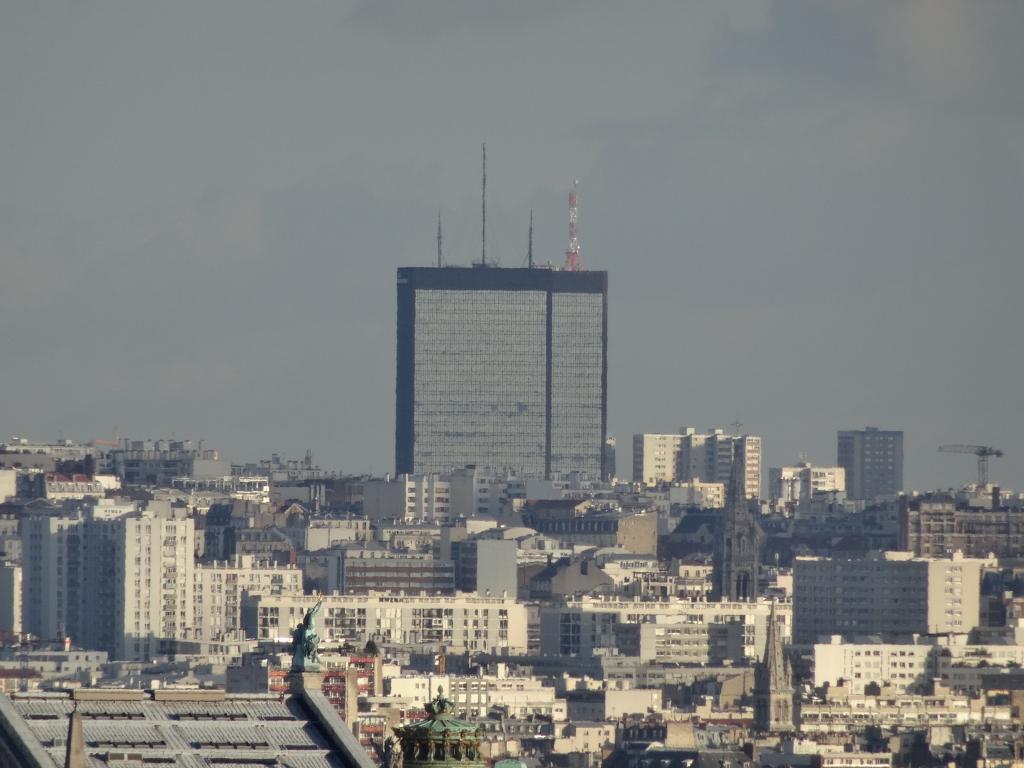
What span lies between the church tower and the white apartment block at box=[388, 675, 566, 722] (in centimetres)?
592

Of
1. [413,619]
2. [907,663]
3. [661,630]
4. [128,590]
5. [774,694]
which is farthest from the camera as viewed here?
[413,619]

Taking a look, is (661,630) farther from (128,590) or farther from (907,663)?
(128,590)

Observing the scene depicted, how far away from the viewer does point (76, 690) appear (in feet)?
105

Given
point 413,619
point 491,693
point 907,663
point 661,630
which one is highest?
point 413,619

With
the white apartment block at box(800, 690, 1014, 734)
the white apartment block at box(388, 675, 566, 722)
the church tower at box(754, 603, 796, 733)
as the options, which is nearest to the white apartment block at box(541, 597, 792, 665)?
the white apartment block at box(388, 675, 566, 722)

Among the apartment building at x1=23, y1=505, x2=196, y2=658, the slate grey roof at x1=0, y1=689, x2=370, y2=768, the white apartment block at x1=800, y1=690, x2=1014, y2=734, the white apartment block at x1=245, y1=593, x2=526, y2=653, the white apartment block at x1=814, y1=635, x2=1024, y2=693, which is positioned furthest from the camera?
the apartment building at x1=23, y1=505, x2=196, y2=658

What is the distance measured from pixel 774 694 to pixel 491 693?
874cm

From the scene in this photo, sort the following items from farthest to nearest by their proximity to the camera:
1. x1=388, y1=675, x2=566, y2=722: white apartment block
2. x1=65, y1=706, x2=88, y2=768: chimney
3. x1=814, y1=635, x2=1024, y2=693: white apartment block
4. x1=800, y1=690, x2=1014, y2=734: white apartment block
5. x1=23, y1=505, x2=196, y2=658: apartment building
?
x1=23, y1=505, x2=196, y2=658: apartment building < x1=814, y1=635, x2=1024, y2=693: white apartment block < x1=800, y1=690, x2=1014, y2=734: white apartment block < x1=388, y1=675, x2=566, y2=722: white apartment block < x1=65, y1=706, x2=88, y2=768: chimney

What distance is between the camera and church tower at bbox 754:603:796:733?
148 m

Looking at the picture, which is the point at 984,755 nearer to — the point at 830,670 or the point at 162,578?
the point at 830,670

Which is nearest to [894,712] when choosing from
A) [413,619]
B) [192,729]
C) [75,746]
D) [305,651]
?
[413,619]

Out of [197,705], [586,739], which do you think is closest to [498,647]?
[586,739]

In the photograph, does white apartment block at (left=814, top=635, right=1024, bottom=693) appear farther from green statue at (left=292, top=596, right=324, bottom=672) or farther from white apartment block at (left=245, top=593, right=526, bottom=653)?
green statue at (left=292, top=596, right=324, bottom=672)

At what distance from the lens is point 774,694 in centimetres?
15062
